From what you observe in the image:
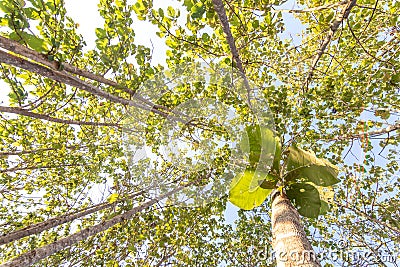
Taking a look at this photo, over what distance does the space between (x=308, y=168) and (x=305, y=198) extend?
33 cm

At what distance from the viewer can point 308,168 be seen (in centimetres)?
221

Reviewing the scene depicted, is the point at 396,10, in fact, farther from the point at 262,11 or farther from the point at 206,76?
the point at 206,76

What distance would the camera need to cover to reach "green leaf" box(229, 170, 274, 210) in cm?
220

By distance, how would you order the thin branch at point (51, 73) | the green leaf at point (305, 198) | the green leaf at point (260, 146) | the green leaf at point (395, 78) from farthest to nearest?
the green leaf at point (395, 78) → the green leaf at point (305, 198) → the green leaf at point (260, 146) → the thin branch at point (51, 73)

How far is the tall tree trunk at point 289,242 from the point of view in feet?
4.61

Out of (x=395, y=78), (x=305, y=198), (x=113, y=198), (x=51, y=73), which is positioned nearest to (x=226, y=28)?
(x=51, y=73)

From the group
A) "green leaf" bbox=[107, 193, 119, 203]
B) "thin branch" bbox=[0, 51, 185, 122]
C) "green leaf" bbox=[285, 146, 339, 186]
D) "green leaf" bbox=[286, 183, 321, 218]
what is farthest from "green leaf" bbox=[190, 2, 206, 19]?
"green leaf" bbox=[107, 193, 119, 203]

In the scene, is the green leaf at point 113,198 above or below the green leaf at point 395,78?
below

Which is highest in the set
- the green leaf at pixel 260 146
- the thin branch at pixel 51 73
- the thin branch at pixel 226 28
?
the thin branch at pixel 226 28

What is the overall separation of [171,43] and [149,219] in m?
4.29

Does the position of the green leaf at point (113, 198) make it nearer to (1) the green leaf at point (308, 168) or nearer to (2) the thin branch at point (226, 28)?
Result: (2) the thin branch at point (226, 28)

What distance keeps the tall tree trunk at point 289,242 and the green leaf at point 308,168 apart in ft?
1.19

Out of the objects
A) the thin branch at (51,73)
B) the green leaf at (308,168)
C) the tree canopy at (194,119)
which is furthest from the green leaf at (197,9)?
the green leaf at (308,168)

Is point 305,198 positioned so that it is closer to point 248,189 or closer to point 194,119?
point 248,189
